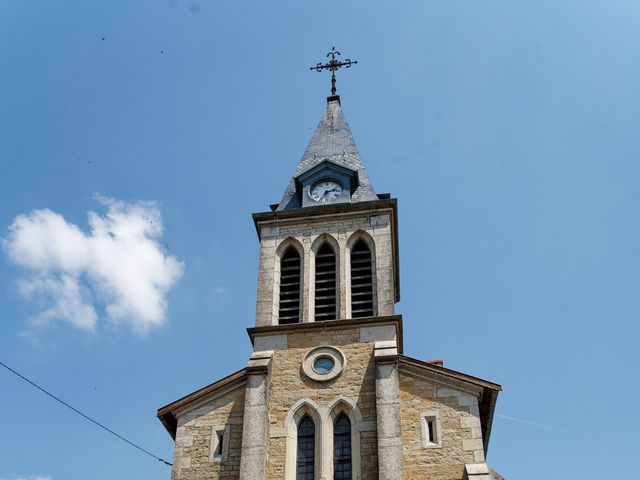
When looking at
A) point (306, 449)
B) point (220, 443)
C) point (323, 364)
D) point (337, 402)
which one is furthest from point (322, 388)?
point (220, 443)

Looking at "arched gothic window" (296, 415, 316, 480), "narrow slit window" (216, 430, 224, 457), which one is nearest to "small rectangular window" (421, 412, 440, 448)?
"arched gothic window" (296, 415, 316, 480)

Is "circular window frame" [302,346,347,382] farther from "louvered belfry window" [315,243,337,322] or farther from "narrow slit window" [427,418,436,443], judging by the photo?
"narrow slit window" [427,418,436,443]

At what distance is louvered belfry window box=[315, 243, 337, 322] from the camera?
1875cm

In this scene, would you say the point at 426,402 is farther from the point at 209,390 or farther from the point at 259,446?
the point at 209,390

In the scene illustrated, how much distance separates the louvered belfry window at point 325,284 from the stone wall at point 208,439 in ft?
9.40

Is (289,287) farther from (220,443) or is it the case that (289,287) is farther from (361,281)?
(220,443)

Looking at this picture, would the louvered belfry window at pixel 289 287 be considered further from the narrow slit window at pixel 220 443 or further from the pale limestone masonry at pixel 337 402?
the narrow slit window at pixel 220 443

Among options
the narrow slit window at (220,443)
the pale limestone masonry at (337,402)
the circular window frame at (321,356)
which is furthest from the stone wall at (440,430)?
the narrow slit window at (220,443)

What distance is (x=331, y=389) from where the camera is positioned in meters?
16.9

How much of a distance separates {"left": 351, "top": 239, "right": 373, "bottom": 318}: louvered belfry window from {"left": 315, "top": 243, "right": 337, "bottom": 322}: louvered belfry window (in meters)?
0.50

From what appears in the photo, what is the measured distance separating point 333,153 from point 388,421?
32.5ft

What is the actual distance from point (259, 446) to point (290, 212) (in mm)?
6878

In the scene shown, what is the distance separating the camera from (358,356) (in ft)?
57.3

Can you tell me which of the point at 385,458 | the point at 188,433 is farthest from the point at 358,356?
the point at 188,433
